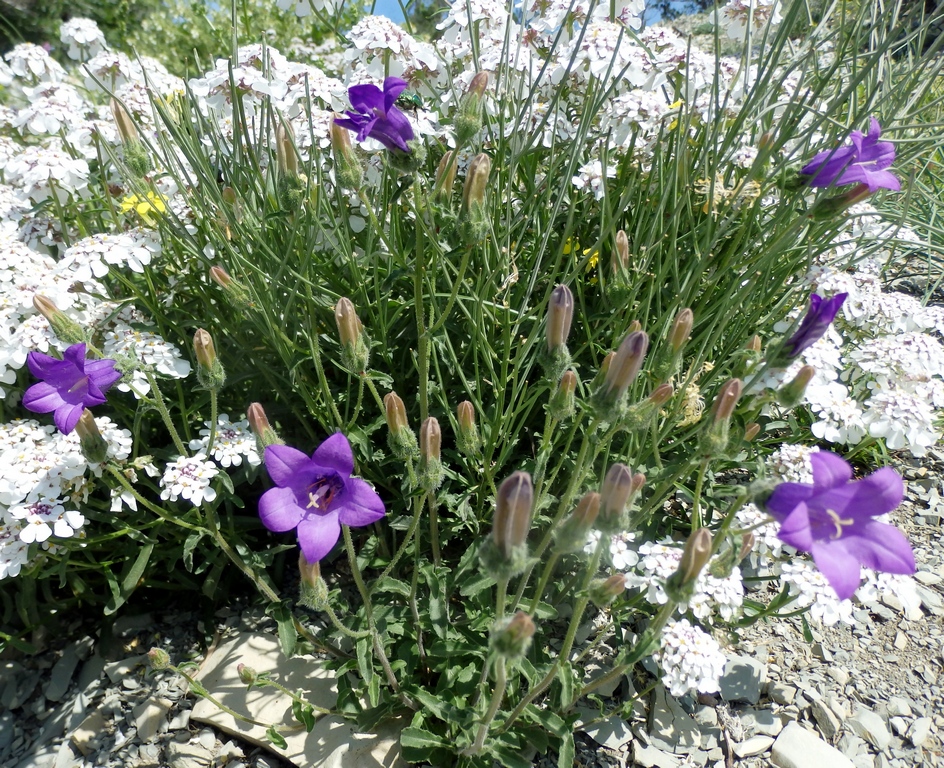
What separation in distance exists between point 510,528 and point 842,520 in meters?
0.83

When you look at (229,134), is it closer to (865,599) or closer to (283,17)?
(865,599)

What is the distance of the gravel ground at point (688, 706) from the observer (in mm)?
2707

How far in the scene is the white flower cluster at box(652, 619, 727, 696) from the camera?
85.7 inches

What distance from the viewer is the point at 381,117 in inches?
85.0

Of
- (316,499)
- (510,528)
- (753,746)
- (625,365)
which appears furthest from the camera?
(753,746)

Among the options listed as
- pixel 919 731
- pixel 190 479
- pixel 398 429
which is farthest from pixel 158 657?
pixel 919 731

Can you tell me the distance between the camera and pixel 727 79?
3.36m

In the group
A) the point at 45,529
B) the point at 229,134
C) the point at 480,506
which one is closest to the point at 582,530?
the point at 480,506

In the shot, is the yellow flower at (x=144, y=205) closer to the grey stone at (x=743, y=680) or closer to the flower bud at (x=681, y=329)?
the flower bud at (x=681, y=329)

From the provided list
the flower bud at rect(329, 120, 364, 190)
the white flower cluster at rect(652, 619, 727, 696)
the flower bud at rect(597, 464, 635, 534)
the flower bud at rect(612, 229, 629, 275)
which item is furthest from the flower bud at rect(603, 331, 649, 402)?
the flower bud at rect(329, 120, 364, 190)

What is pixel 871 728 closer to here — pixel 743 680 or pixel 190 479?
pixel 743 680

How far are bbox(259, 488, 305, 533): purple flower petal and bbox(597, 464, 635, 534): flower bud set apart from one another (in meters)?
0.84

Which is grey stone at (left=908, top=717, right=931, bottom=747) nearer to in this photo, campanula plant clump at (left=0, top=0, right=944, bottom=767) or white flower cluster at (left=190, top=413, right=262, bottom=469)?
campanula plant clump at (left=0, top=0, right=944, bottom=767)

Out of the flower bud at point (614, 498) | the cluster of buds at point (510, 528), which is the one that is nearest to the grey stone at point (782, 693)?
the flower bud at point (614, 498)
